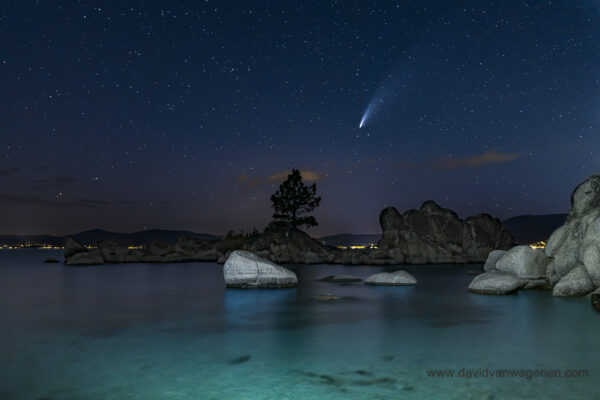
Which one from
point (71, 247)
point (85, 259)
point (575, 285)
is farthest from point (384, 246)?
point (575, 285)

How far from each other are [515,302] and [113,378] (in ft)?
62.7

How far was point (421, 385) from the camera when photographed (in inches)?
380

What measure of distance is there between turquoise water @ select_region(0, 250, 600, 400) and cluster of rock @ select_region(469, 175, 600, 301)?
1282 millimetres

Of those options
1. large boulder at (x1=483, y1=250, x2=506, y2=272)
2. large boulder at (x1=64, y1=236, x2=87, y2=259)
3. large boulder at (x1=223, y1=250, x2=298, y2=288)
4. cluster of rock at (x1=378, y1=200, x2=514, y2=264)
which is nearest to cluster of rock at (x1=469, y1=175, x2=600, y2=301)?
large boulder at (x1=483, y1=250, x2=506, y2=272)

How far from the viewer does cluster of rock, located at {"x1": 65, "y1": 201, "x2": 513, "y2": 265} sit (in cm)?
6981

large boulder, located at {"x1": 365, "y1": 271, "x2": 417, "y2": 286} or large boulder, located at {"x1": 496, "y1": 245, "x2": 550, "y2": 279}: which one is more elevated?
large boulder, located at {"x1": 496, "y1": 245, "x2": 550, "y2": 279}

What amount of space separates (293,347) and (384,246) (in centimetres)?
5960

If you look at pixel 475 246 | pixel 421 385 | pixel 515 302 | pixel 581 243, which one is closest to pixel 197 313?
pixel 421 385

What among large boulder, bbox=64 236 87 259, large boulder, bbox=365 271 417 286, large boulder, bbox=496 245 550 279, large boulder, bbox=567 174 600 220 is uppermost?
large boulder, bbox=567 174 600 220

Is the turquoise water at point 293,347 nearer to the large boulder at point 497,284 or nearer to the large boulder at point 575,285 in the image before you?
the large boulder at point 497,284

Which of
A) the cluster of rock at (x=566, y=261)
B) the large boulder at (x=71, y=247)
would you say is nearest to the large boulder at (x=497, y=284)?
the cluster of rock at (x=566, y=261)

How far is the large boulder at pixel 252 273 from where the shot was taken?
2978cm

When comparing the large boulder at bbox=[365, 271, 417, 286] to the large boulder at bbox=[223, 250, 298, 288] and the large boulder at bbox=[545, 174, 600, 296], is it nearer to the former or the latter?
the large boulder at bbox=[223, 250, 298, 288]

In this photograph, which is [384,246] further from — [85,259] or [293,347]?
[293,347]
